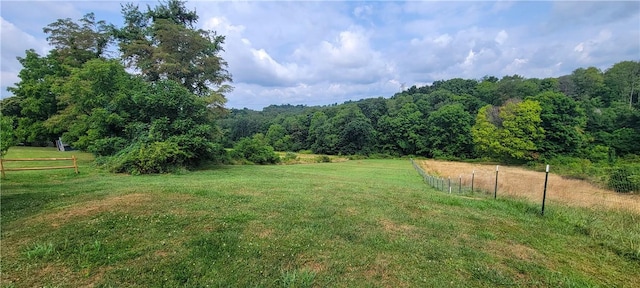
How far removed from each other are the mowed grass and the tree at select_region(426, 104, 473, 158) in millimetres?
51024

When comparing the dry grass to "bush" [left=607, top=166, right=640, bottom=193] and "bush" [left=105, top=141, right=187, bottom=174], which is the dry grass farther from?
"bush" [left=105, top=141, right=187, bottom=174]

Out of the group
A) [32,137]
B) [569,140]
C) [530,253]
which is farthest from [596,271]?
[569,140]

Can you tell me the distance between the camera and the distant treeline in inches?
1699

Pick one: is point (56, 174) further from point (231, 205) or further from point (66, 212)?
point (231, 205)

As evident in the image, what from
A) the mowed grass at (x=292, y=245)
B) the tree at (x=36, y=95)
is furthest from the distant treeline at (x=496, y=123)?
the mowed grass at (x=292, y=245)

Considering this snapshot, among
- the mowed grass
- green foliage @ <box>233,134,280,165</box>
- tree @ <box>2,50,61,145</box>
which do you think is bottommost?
green foliage @ <box>233,134,280,165</box>

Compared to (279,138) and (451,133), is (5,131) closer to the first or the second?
(451,133)

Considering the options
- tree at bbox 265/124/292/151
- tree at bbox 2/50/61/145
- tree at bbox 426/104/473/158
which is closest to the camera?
tree at bbox 2/50/61/145

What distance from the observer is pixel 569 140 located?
42.4m

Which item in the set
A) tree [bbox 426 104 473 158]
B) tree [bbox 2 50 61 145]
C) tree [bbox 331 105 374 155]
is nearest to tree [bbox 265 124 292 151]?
tree [bbox 331 105 374 155]

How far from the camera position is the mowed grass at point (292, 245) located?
3988mm

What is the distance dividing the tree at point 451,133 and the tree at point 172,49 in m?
43.8

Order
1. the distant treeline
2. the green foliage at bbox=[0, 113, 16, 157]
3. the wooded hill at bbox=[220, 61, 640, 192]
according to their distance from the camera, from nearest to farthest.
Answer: the green foliage at bbox=[0, 113, 16, 157] < the wooded hill at bbox=[220, 61, 640, 192] < the distant treeline

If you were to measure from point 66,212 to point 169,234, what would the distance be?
312 cm
